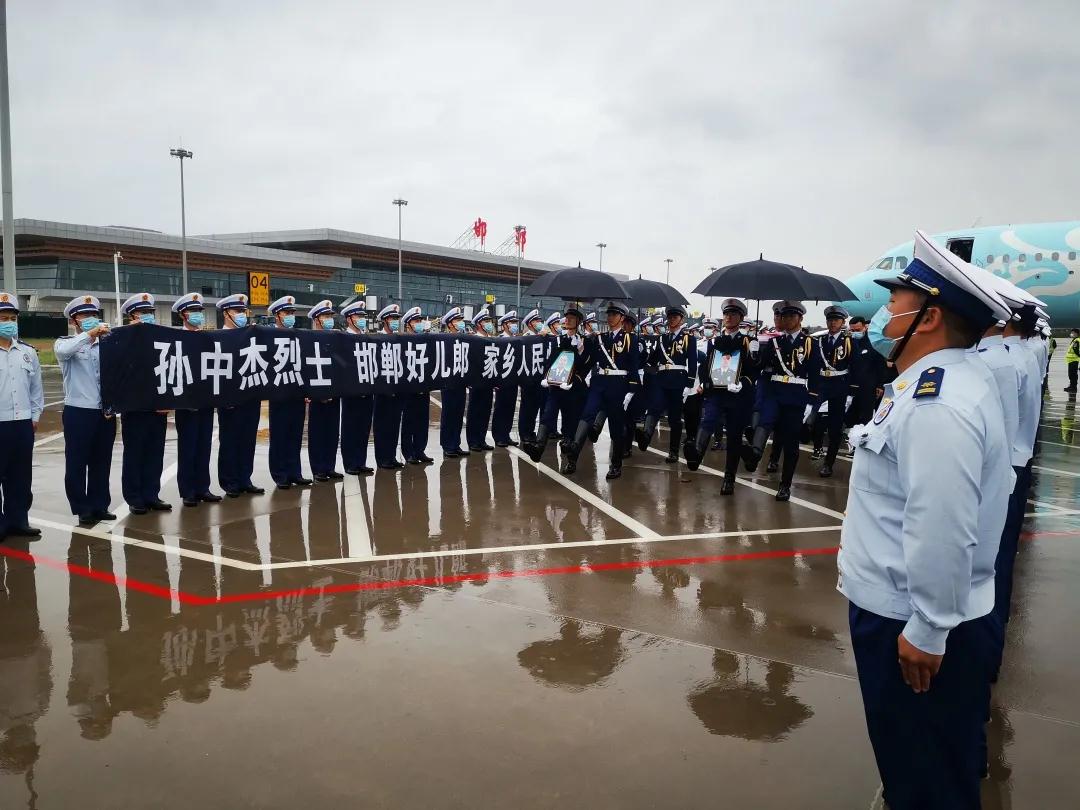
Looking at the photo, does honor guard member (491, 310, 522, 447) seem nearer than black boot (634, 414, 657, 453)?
No

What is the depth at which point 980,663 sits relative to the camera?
7.09 ft

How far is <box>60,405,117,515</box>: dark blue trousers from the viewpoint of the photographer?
6.61 metres

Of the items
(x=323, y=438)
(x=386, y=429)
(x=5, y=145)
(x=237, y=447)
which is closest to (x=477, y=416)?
(x=386, y=429)

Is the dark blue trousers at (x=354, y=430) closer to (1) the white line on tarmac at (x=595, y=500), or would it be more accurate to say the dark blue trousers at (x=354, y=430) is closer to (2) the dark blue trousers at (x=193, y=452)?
(2) the dark blue trousers at (x=193, y=452)

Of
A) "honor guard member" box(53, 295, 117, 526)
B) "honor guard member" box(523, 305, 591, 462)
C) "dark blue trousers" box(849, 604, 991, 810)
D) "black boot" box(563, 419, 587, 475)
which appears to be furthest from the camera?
"honor guard member" box(523, 305, 591, 462)

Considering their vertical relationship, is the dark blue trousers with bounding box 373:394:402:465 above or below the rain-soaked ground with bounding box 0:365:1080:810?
above

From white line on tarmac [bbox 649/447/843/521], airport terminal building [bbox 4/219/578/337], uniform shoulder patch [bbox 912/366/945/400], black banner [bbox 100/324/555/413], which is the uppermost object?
airport terminal building [bbox 4/219/578/337]

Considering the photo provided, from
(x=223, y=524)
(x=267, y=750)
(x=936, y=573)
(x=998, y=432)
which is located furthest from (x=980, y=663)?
(x=223, y=524)

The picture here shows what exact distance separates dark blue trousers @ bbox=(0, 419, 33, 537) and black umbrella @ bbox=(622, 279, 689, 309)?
9.54 m

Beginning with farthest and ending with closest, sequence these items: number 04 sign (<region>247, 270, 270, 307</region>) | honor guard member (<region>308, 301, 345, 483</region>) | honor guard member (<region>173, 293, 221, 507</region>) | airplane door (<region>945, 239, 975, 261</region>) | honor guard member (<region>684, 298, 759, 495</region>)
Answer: number 04 sign (<region>247, 270, 270, 307</region>), airplane door (<region>945, 239, 975, 261</region>), honor guard member (<region>308, 301, 345, 483</region>), honor guard member (<region>684, 298, 759, 495</region>), honor guard member (<region>173, 293, 221, 507</region>)

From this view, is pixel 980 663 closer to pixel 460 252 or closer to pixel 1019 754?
pixel 1019 754

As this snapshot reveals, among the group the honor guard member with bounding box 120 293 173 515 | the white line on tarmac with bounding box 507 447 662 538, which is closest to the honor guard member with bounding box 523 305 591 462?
the white line on tarmac with bounding box 507 447 662 538

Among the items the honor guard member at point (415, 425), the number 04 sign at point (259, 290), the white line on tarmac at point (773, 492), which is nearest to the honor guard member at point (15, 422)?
the honor guard member at point (415, 425)

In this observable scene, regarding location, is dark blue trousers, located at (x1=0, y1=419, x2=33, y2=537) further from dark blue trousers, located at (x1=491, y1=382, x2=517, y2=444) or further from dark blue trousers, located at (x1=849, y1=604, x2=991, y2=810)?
dark blue trousers, located at (x1=849, y1=604, x2=991, y2=810)
